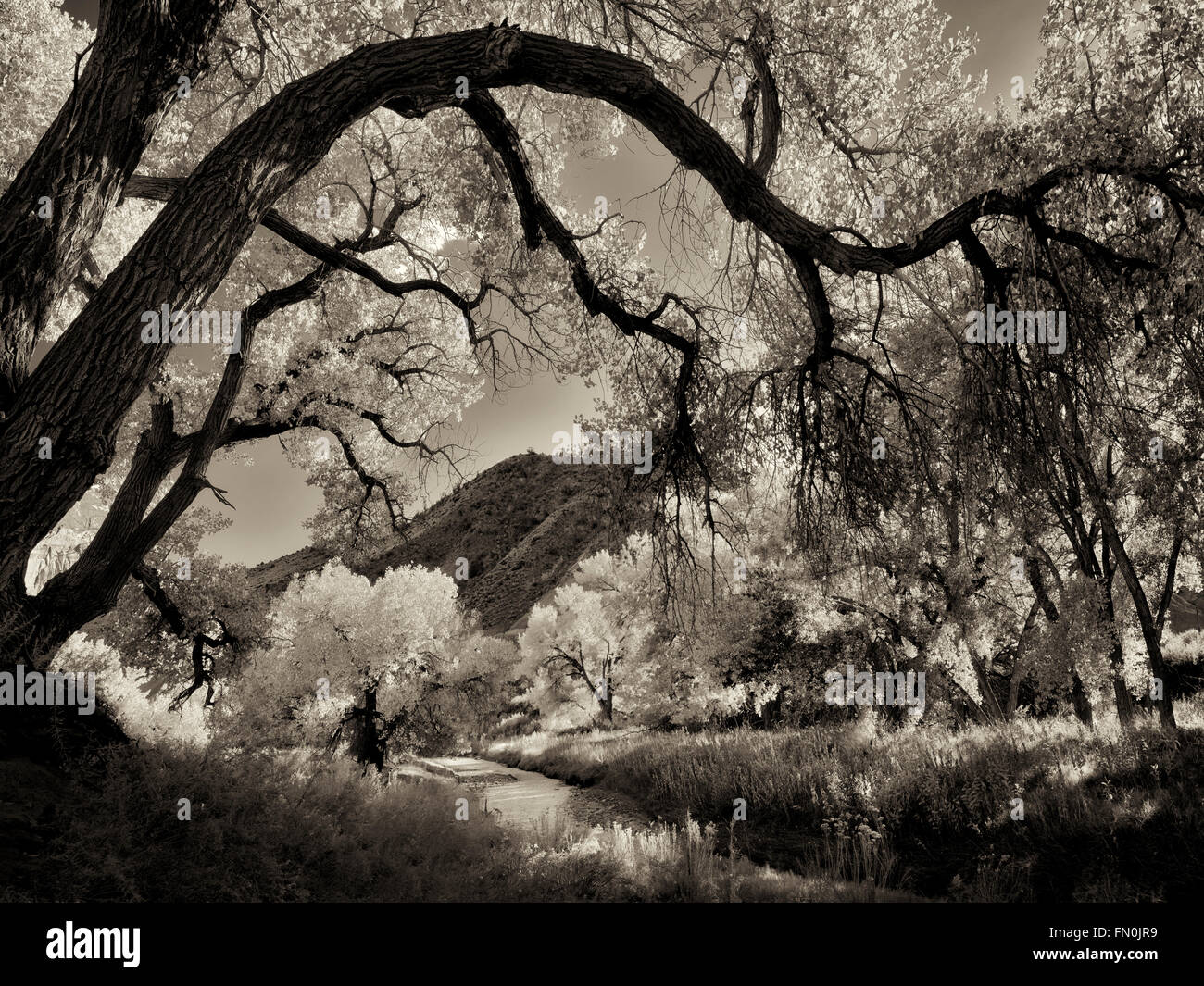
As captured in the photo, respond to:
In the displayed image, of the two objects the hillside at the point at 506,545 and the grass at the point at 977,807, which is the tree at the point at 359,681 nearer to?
the grass at the point at 977,807

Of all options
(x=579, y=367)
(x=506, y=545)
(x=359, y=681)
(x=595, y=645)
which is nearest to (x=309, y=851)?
(x=579, y=367)

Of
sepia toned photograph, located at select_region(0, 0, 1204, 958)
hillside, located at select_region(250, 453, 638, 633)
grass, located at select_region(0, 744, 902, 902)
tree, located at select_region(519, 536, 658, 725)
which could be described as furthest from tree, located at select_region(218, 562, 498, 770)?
hillside, located at select_region(250, 453, 638, 633)

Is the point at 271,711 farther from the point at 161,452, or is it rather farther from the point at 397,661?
the point at 161,452

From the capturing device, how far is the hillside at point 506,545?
4734 inches

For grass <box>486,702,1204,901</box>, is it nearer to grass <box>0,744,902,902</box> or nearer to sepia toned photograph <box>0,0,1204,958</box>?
sepia toned photograph <box>0,0,1204,958</box>

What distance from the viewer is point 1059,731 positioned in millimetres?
14688

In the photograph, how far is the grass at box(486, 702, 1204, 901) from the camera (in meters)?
8.91

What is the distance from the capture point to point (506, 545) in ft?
541

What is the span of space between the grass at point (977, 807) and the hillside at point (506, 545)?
73.6 metres

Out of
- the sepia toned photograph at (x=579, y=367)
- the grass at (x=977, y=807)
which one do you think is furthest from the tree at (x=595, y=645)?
the sepia toned photograph at (x=579, y=367)

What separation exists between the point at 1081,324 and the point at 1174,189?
734mm

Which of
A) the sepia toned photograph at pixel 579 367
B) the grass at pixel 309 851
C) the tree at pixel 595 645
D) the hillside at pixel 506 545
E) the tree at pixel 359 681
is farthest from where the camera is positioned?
the hillside at pixel 506 545

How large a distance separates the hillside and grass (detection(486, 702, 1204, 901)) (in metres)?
73.6

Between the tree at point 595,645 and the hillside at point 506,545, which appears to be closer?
the tree at point 595,645
